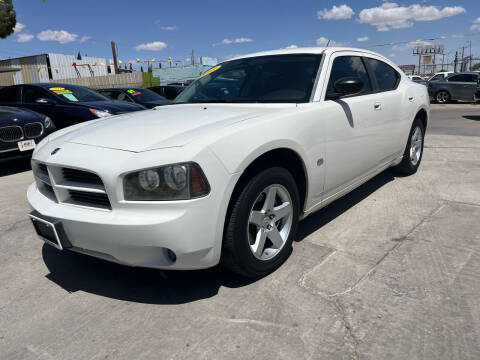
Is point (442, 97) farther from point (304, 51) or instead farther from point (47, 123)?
point (47, 123)

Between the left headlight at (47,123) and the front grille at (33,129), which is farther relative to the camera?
the left headlight at (47,123)

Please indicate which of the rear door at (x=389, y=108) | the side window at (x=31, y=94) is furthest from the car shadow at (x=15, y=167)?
the rear door at (x=389, y=108)

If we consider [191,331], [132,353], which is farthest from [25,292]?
[191,331]

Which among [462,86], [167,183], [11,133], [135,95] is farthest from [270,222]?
[462,86]

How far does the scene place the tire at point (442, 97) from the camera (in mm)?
16734

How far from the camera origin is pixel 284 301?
7.37 feet

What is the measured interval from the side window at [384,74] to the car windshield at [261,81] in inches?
44.0

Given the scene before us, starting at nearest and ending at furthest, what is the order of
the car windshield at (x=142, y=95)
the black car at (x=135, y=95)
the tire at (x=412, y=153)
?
the tire at (x=412, y=153), the black car at (x=135, y=95), the car windshield at (x=142, y=95)

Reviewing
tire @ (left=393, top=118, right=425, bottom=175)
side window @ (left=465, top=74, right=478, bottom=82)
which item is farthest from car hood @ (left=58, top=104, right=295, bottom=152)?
side window @ (left=465, top=74, right=478, bottom=82)

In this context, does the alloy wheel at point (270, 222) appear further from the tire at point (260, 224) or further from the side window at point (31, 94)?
the side window at point (31, 94)

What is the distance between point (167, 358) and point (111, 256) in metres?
0.65

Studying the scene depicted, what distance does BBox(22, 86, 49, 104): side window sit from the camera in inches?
284

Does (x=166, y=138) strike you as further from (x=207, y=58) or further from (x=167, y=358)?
(x=207, y=58)

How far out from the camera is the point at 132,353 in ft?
6.18
